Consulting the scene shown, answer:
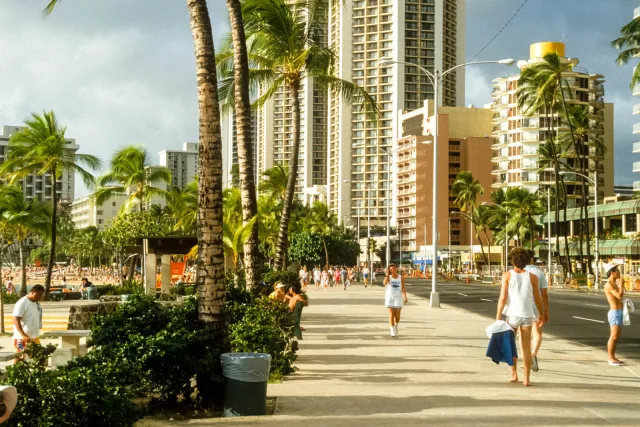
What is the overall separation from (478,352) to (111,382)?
9946mm

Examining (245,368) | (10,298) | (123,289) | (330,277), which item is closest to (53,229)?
(123,289)

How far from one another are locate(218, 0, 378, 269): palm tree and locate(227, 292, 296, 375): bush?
12.5 m

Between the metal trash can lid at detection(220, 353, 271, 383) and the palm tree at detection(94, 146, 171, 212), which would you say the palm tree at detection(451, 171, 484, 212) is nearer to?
the palm tree at detection(94, 146, 171, 212)

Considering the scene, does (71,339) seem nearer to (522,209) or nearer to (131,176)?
(131,176)

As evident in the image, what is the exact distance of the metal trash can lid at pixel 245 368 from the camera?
8.69 meters

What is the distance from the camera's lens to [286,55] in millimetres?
26906

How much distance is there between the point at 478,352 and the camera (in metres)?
15.4

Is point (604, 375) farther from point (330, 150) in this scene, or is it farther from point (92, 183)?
point (330, 150)

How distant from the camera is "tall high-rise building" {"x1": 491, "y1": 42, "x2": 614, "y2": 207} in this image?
116 metres

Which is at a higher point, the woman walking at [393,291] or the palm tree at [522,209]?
the palm tree at [522,209]

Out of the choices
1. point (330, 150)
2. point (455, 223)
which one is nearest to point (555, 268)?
point (455, 223)

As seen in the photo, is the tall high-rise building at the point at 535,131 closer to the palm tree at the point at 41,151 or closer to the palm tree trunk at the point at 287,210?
the palm tree at the point at 41,151

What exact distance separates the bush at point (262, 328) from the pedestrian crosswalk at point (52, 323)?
1104 centimetres

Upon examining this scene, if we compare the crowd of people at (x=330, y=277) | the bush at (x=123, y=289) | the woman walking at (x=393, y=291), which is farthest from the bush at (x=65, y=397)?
the crowd of people at (x=330, y=277)
